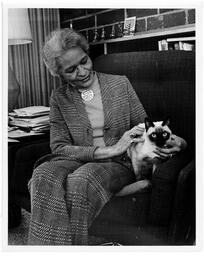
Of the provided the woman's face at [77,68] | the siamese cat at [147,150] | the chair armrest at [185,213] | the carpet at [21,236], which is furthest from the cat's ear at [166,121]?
the carpet at [21,236]

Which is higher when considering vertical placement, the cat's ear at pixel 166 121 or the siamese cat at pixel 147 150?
the cat's ear at pixel 166 121

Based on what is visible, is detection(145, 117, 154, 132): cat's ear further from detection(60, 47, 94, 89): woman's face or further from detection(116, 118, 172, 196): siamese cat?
detection(60, 47, 94, 89): woman's face

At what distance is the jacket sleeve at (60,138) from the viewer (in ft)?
3.29

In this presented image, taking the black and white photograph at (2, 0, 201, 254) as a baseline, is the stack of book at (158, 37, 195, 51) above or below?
above

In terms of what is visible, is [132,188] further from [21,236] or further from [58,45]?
[58,45]

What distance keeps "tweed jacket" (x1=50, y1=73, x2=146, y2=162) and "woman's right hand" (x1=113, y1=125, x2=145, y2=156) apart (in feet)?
0.04

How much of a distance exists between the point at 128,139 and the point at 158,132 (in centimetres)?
8

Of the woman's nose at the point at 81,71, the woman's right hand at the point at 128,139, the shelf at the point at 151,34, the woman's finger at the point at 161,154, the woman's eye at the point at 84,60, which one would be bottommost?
the woman's finger at the point at 161,154

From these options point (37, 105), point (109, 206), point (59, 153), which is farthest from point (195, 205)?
point (37, 105)

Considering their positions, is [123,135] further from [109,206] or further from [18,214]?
[18,214]

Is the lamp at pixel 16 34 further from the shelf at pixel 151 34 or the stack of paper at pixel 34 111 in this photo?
the shelf at pixel 151 34

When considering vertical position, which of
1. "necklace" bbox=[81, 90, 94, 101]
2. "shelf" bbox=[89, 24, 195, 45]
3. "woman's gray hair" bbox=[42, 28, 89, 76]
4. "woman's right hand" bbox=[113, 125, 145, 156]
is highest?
"shelf" bbox=[89, 24, 195, 45]

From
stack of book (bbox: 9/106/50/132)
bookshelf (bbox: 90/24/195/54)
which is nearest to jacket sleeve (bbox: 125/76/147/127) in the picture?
bookshelf (bbox: 90/24/195/54)

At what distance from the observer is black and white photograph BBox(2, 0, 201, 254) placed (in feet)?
3.10
